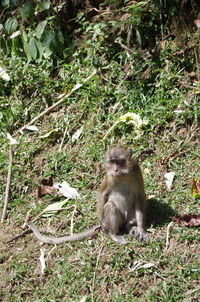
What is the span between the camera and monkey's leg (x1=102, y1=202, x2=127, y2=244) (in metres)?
6.62

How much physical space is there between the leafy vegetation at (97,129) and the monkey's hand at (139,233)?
0.27 feet

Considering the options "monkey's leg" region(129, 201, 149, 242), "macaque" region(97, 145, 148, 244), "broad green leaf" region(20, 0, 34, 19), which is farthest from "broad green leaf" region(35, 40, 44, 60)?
"monkey's leg" region(129, 201, 149, 242)

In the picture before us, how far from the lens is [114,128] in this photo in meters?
8.63

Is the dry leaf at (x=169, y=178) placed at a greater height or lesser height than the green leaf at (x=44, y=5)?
lesser

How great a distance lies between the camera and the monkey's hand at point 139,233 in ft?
21.0

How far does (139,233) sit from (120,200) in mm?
506

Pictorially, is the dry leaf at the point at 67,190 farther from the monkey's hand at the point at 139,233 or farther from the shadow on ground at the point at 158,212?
the monkey's hand at the point at 139,233

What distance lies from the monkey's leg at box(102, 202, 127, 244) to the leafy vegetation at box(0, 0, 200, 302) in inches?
4.8

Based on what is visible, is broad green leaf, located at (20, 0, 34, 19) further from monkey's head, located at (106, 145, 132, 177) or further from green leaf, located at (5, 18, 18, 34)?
monkey's head, located at (106, 145, 132, 177)

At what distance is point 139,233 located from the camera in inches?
255

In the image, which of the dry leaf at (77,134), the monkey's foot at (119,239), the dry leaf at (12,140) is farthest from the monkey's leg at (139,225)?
the dry leaf at (12,140)

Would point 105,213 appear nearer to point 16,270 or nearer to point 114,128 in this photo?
point 16,270

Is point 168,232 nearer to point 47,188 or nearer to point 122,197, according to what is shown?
point 122,197

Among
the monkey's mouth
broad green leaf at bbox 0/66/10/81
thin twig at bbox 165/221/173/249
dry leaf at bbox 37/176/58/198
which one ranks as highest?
the monkey's mouth
